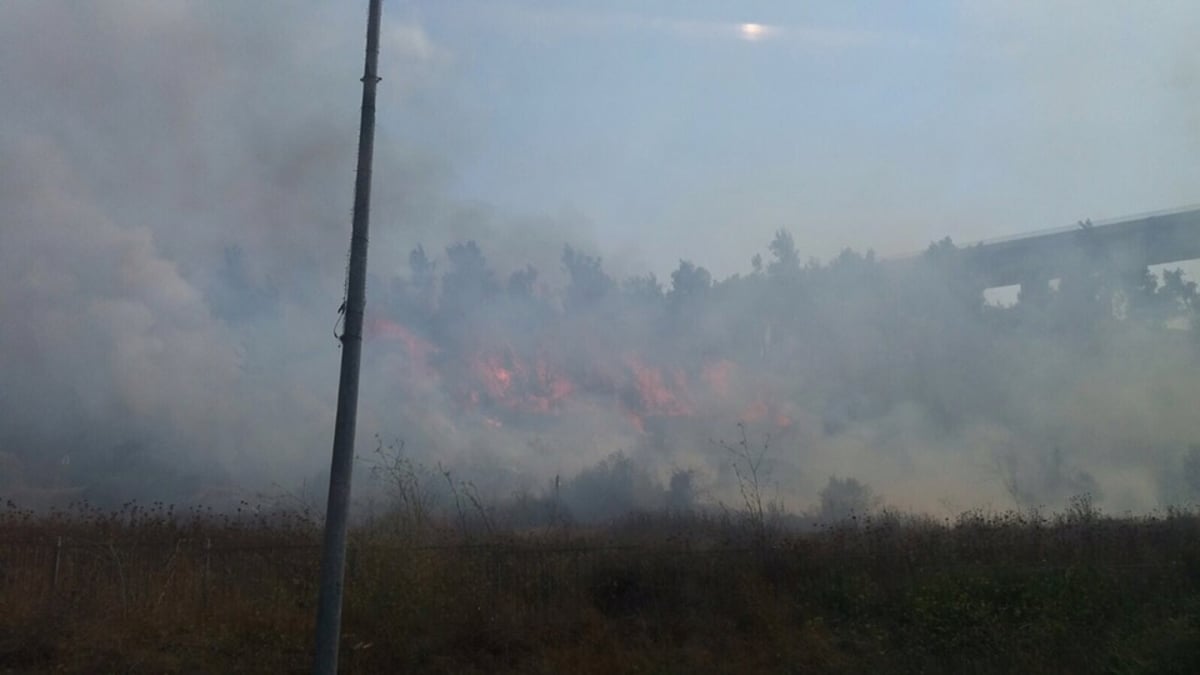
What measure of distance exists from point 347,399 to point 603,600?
26.9ft

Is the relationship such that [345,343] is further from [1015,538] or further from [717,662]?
[1015,538]

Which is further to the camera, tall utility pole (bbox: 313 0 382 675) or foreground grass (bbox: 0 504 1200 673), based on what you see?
foreground grass (bbox: 0 504 1200 673)

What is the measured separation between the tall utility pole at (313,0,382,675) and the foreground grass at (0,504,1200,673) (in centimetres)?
495

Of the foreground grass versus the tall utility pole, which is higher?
the tall utility pole

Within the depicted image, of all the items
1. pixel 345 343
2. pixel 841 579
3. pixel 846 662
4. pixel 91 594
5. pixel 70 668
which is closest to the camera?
pixel 345 343

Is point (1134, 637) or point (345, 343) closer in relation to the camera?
point (345, 343)

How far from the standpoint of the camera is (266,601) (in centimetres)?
1473

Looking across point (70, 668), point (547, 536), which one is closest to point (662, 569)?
point (547, 536)

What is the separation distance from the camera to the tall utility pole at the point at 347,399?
→ 8367 mm

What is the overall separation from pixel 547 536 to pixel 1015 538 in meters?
8.68

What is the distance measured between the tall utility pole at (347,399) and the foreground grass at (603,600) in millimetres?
4951

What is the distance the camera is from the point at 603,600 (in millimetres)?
15734

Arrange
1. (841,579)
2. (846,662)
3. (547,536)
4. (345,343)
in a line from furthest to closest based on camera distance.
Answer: (547,536) → (841,579) → (846,662) → (345,343)

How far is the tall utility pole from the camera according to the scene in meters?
8.37
